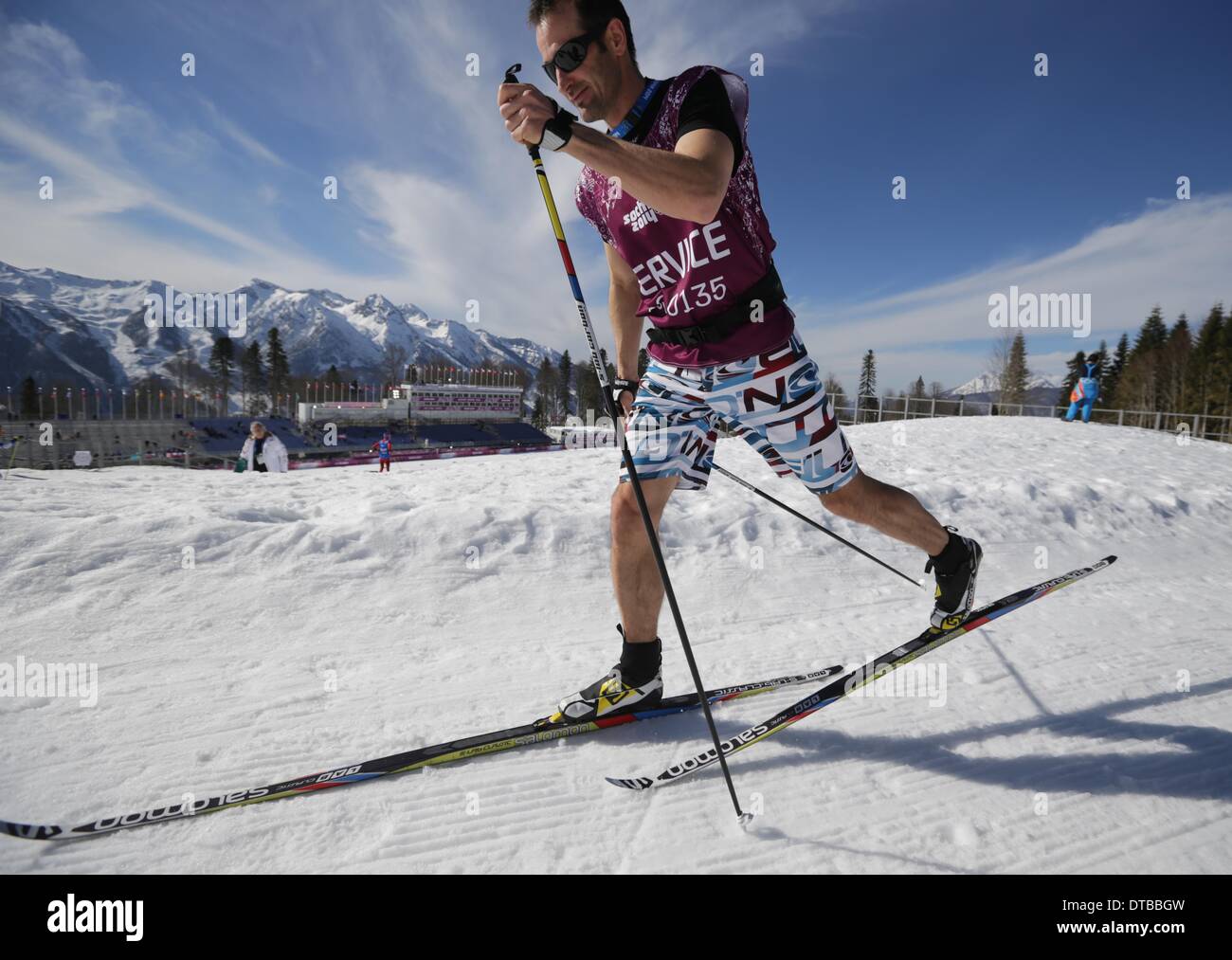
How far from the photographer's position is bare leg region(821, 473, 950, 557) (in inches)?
90.6

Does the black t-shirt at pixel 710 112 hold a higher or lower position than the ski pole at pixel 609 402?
higher

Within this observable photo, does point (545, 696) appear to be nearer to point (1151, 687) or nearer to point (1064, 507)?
point (1151, 687)

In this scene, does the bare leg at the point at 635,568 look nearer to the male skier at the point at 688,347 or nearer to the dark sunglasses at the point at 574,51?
the male skier at the point at 688,347

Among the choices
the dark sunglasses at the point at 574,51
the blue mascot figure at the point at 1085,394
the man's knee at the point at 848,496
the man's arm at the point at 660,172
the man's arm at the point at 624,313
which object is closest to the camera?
the man's arm at the point at 660,172

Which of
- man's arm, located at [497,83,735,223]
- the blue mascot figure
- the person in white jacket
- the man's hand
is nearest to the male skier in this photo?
man's arm, located at [497,83,735,223]

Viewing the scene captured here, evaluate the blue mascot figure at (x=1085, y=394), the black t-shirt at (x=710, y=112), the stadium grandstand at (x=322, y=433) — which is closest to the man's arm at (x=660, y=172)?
the black t-shirt at (x=710, y=112)

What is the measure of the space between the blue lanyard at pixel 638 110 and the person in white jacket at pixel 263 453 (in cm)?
1091

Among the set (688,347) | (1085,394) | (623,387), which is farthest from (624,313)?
(1085,394)

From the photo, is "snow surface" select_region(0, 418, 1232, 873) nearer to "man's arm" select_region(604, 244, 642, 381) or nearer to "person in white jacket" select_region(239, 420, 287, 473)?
"man's arm" select_region(604, 244, 642, 381)

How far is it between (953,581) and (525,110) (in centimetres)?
243

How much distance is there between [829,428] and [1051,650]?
179cm

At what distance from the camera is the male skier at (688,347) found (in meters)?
1.85

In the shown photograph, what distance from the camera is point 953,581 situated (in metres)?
2.45

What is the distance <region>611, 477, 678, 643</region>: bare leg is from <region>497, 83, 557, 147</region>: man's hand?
1240 millimetres
